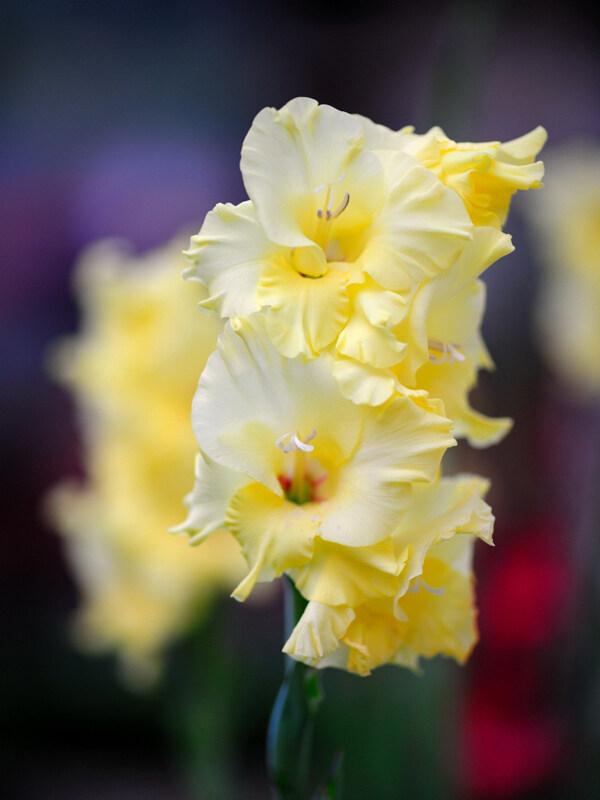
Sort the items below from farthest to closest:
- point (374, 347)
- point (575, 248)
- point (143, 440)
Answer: point (575, 248) → point (143, 440) → point (374, 347)

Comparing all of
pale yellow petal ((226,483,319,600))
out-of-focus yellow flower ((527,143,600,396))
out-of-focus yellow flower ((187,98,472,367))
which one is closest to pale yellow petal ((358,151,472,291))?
out-of-focus yellow flower ((187,98,472,367))

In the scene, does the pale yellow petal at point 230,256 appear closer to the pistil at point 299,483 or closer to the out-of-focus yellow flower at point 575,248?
the pistil at point 299,483

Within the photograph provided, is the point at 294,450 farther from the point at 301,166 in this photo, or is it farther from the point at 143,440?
the point at 143,440

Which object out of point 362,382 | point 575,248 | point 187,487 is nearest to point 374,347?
point 362,382

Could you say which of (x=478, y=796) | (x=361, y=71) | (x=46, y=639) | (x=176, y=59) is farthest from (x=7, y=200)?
(x=478, y=796)

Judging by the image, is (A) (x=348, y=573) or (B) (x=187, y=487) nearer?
(A) (x=348, y=573)

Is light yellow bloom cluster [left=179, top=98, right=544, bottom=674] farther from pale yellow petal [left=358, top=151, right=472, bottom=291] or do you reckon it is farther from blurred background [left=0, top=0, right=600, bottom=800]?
blurred background [left=0, top=0, right=600, bottom=800]
